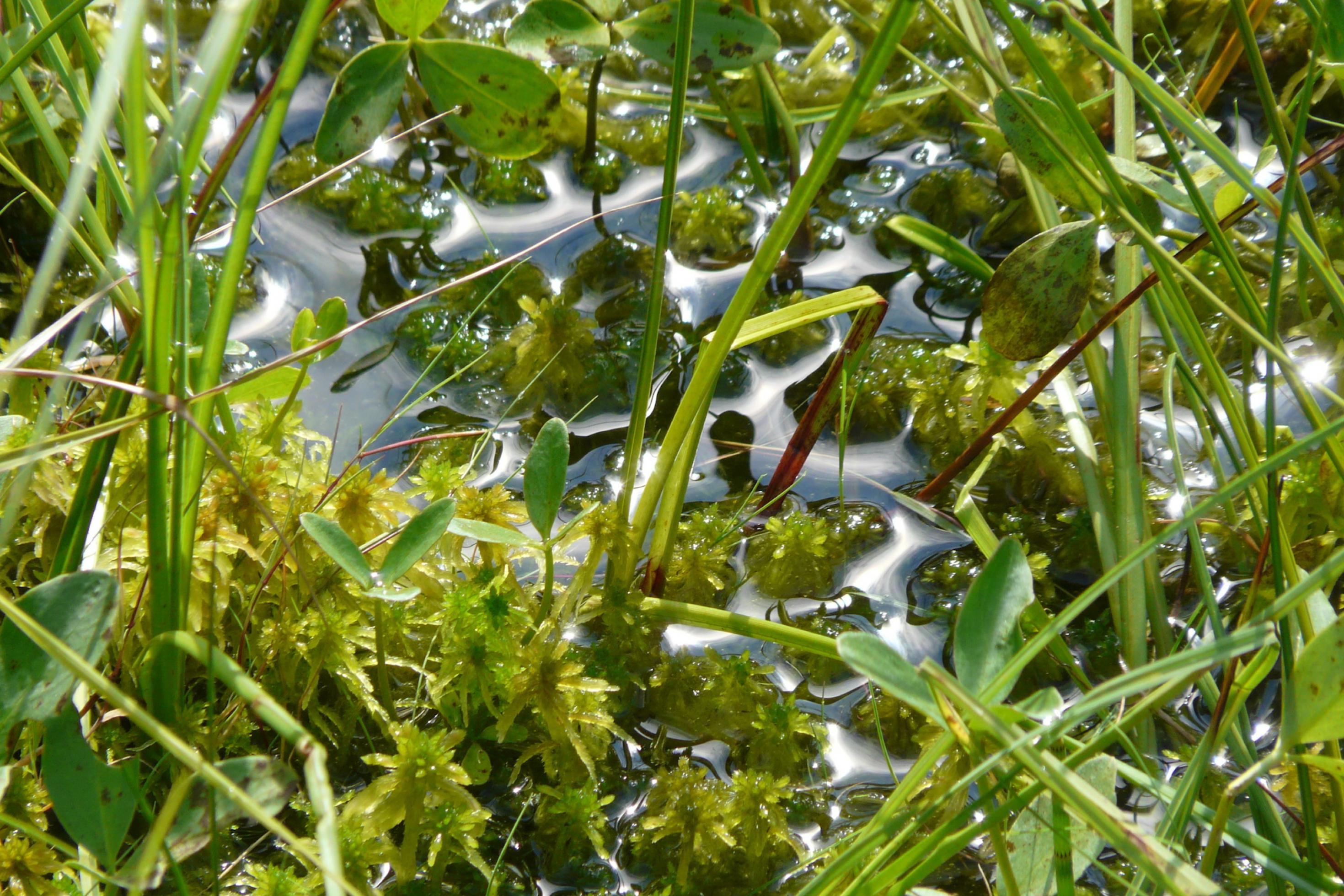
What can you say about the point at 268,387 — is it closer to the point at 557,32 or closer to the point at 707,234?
the point at 557,32

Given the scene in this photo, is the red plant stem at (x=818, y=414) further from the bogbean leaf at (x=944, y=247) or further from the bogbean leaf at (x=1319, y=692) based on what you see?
the bogbean leaf at (x=1319, y=692)

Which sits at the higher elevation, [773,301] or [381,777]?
[773,301]

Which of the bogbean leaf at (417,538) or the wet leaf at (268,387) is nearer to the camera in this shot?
the bogbean leaf at (417,538)

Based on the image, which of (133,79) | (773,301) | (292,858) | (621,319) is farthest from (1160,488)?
(133,79)

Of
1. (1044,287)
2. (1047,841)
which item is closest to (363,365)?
(1044,287)

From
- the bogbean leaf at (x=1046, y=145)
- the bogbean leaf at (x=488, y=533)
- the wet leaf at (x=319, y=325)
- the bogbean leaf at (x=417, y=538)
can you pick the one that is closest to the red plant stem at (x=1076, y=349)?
the bogbean leaf at (x=1046, y=145)

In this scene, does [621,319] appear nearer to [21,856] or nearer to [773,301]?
[773,301]
